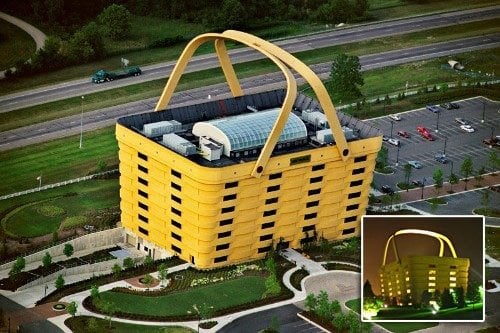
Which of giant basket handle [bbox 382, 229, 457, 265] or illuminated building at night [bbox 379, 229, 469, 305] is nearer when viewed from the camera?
illuminated building at night [bbox 379, 229, 469, 305]

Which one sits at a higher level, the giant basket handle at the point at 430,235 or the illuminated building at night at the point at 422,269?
the giant basket handle at the point at 430,235

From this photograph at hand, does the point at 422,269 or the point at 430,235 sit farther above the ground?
the point at 430,235

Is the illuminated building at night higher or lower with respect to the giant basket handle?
lower

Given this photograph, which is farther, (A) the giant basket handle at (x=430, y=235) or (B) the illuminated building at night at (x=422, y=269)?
(A) the giant basket handle at (x=430, y=235)
